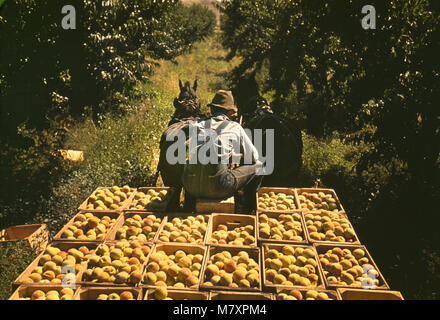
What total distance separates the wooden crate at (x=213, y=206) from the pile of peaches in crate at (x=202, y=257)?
0.09 m

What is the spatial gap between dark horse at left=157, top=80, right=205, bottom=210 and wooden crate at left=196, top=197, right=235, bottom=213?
62 cm

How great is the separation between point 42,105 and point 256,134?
16.6ft

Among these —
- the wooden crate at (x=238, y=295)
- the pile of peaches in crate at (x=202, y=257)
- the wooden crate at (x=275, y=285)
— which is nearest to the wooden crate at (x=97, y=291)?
the pile of peaches in crate at (x=202, y=257)

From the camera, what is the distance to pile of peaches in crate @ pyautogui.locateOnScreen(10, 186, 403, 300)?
123 inches

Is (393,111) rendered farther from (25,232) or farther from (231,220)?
(25,232)

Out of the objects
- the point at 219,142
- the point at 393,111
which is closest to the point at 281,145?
the point at 393,111

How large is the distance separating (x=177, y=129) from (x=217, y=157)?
54.9 inches

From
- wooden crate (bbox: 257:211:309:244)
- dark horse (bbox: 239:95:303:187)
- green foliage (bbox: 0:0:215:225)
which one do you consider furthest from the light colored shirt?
green foliage (bbox: 0:0:215:225)

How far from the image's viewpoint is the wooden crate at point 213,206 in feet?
15.1

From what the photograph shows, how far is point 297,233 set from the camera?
13.6 feet

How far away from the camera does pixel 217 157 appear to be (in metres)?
4.48

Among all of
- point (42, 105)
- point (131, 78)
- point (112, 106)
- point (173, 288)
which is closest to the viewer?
point (173, 288)

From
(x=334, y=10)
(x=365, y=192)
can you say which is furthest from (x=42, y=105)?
(x=365, y=192)
